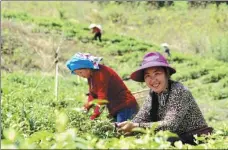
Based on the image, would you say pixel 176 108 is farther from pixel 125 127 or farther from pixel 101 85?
pixel 101 85

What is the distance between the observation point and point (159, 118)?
409cm

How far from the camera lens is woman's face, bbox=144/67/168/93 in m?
3.90

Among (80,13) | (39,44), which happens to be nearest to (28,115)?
(39,44)

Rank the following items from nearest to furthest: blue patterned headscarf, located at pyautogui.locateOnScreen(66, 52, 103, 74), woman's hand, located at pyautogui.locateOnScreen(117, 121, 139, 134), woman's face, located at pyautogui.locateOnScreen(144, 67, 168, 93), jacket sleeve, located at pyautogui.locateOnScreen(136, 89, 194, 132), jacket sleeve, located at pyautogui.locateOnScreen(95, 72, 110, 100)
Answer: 1. woman's hand, located at pyautogui.locateOnScreen(117, 121, 139, 134)
2. jacket sleeve, located at pyautogui.locateOnScreen(136, 89, 194, 132)
3. woman's face, located at pyautogui.locateOnScreen(144, 67, 168, 93)
4. blue patterned headscarf, located at pyautogui.locateOnScreen(66, 52, 103, 74)
5. jacket sleeve, located at pyautogui.locateOnScreen(95, 72, 110, 100)

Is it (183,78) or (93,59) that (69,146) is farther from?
(183,78)

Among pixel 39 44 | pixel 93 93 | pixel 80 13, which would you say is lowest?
pixel 93 93

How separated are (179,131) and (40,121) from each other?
3.94 ft

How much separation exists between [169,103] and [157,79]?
7.4 inches

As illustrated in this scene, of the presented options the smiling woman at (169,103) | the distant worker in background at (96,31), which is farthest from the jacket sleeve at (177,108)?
the distant worker in background at (96,31)

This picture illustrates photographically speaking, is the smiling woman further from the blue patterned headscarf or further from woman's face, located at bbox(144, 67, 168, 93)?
the blue patterned headscarf

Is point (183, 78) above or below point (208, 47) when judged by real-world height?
below

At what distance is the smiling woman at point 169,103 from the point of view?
3842 mm

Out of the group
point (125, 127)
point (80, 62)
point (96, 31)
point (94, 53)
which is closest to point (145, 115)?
point (125, 127)

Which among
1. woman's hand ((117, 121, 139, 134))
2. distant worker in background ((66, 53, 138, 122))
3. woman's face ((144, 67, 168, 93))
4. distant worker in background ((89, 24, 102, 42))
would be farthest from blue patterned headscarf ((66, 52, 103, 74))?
distant worker in background ((89, 24, 102, 42))
